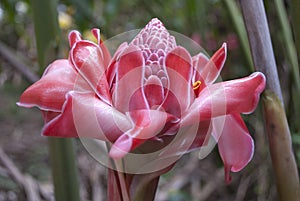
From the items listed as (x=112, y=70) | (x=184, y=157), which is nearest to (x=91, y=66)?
(x=112, y=70)

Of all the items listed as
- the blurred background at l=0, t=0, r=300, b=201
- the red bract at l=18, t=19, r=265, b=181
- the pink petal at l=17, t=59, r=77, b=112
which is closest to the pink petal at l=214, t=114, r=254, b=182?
the red bract at l=18, t=19, r=265, b=181

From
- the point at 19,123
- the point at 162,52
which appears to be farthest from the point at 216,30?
the point at 162,52

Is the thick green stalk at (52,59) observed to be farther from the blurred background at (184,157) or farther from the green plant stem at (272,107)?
the green plant stem at (272,107)

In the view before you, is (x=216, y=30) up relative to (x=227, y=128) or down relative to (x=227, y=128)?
down

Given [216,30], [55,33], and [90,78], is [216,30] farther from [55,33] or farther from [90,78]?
[90,78]

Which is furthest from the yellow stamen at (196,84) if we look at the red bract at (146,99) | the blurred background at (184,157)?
the blurred background at (184,157)

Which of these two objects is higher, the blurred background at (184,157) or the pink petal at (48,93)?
the pink petal at (48,93)

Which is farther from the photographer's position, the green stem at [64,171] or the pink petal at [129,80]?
the green stem at [64,171]
